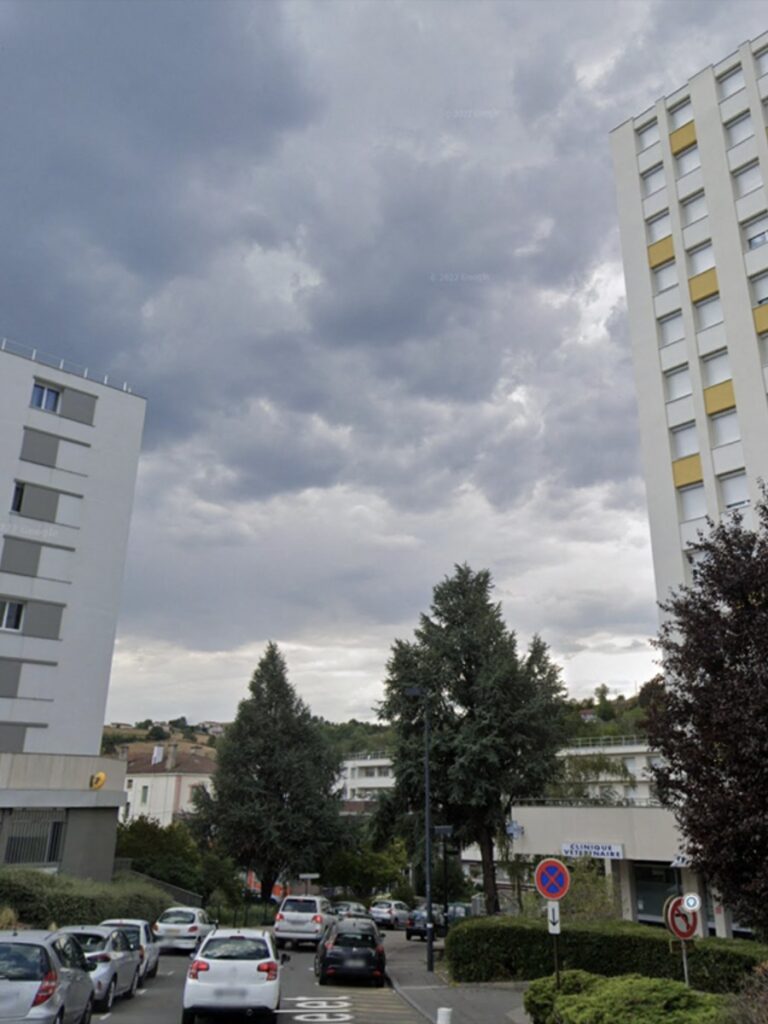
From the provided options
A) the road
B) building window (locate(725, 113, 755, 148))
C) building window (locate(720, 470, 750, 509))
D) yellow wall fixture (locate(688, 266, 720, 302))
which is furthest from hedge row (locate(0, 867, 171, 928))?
building window (locate(725, 113, 755, 148))

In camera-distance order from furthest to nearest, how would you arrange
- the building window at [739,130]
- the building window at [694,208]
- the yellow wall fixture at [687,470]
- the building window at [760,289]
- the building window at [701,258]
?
the building window at [694,208] → the building window at [701,258] → the building window at [739,130] → the yellow wall fixture at [687,470] → the building window at [760,289]

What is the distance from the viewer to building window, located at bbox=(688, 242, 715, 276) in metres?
29.8

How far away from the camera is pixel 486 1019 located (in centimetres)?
1470

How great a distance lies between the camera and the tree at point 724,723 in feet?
39.3

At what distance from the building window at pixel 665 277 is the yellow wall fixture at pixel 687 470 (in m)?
7.11

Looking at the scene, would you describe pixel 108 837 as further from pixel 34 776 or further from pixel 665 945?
pixel 665 945

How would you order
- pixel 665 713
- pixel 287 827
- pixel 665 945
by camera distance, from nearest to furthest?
1. pixel 665 713
2. pixel 665 945
3. pixel 287 827

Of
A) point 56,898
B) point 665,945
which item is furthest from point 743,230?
point 56,898

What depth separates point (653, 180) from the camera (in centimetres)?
3294

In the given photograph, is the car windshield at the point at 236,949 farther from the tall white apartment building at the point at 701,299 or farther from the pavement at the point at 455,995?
the tall white apartment building at the point at 701,299

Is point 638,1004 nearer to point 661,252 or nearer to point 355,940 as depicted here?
point 355,940

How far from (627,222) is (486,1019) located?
29476 mm

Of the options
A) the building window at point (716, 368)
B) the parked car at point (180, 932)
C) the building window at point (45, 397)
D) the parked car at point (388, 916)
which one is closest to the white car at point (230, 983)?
the parked car at point (180, 932)

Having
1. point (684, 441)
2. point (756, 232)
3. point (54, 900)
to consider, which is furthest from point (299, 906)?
point (756, 232)
